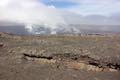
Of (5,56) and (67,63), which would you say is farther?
(5,56)

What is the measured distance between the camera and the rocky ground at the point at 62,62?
20.1 m

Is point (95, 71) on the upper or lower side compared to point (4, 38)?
lower

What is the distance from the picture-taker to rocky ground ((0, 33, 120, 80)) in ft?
65.9

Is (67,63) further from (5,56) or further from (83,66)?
(5,56)

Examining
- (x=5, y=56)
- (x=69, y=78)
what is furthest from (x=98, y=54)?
(x=5, y=56)

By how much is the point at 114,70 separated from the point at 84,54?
2.62m

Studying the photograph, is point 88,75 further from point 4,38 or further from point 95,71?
point 4,38

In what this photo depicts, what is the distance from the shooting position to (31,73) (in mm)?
20391

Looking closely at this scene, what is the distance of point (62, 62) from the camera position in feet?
73.3

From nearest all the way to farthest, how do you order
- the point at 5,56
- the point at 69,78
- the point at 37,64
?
the point at 69,78 → the point at 37,64 → the point at 5,56

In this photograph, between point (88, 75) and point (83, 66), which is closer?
point (88, 75)

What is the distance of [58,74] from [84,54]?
3.19 metres

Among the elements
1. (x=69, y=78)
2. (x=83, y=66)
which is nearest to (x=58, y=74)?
(x=69, y=78)

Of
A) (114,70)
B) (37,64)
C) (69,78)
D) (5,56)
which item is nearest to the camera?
(69,78)
